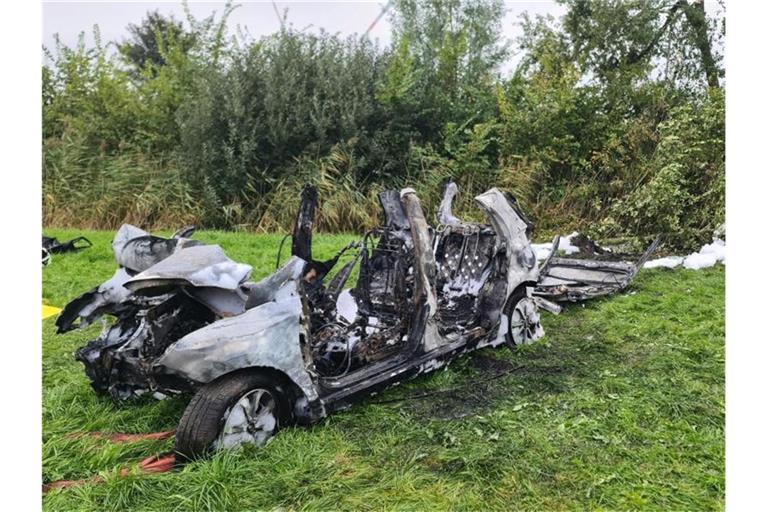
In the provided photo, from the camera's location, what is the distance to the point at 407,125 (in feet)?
36.5

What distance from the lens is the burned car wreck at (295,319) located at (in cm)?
296

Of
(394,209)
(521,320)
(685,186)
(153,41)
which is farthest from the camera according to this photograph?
(153,41)

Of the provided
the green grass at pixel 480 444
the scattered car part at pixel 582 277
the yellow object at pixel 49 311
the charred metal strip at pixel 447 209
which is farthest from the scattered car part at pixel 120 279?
the scattered car part at pixel 582 277

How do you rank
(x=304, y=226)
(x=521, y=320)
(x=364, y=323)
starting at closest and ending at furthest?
(x=304, y=226) → (x=364, y=323) → (x=521, y=320)

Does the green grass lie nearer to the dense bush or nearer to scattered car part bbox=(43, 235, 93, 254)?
scattered car part bbox=(43, 235, 93, 254)

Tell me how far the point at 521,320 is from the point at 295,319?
2.13m

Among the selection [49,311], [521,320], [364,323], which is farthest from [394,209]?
[49,311]

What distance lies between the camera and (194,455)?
2.90 m

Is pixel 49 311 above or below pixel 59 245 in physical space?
below

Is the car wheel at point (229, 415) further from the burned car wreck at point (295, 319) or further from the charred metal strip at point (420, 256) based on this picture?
the charred metal strip at point (420, 256)

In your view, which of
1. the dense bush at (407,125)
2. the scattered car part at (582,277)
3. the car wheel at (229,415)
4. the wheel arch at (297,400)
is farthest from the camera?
the dense bush at (407,125)

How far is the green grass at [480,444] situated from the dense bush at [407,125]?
559 centimetres

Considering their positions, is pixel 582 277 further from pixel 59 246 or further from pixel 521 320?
pixel 59 246

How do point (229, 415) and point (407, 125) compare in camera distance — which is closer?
point (229, 415)
